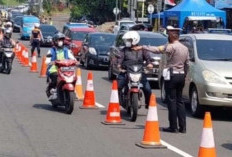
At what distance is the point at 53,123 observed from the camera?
13695mm

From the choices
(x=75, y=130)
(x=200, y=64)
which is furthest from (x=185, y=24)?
(x=75, y=130)

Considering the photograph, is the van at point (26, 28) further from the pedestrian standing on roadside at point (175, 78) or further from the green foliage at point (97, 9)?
the pedestrian standing on roadside at point (175, 78)

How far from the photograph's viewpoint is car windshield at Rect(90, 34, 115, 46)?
29.6 m

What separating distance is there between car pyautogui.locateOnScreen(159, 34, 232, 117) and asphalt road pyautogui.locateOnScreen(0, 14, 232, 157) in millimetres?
433

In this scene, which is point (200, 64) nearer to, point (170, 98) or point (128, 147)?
point (170, 98)

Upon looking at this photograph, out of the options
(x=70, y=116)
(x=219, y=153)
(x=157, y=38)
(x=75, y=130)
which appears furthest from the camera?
(x=157, y=38)

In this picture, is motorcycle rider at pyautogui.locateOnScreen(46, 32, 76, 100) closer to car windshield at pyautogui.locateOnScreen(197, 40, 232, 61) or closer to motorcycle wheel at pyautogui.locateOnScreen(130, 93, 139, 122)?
motorcycle wheel at pyautogui.locateOnScreen(130, 93, 139, 122)

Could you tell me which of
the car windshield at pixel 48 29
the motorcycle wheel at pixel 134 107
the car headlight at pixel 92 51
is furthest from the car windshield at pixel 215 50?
the car windshield at pixel 48 29

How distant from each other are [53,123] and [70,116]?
1.17 metres

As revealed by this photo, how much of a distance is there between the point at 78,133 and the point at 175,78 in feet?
6.62

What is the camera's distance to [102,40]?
1180 inches

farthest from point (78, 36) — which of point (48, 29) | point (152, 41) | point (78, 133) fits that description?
point (78, 133)

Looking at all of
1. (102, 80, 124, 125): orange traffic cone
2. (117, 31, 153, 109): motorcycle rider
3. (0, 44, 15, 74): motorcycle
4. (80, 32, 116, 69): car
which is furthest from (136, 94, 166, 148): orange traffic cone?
(80, 32, 116, 69): car

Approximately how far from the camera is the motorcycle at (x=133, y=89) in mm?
13997
